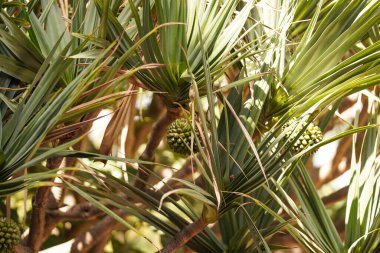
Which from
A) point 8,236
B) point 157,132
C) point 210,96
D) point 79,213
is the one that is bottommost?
point 79,213

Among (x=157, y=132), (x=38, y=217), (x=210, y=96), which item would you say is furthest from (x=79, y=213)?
(x=210, y=96)

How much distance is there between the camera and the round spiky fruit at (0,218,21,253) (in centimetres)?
155

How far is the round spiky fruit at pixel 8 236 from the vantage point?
155 cm

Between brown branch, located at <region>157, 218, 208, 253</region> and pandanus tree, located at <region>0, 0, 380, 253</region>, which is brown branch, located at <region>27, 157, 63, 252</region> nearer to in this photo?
pandanus tree, located at <region>0, 0, 380, 253</region>

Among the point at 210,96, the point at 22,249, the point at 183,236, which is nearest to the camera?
the point at 210,96

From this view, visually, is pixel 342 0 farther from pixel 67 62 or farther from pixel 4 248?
pixel 4 248

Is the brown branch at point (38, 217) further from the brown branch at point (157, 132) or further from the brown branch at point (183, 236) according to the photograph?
the brown branch at point (183, 236)

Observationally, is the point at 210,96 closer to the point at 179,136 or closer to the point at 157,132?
the point at 179,136

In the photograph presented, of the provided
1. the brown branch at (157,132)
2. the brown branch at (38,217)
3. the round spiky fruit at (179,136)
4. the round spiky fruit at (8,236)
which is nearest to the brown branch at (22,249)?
the brown branch at (38,217)

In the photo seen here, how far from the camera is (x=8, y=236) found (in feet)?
5.08

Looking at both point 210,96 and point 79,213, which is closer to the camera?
point 210,96

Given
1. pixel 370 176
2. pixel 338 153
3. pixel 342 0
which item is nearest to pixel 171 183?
pixel 370 176

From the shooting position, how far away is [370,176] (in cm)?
178

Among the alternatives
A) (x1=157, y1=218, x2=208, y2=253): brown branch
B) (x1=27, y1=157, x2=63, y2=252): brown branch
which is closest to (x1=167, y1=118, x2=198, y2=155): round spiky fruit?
(x1=157, y1=218, x2=208, y2=253): brown branch
